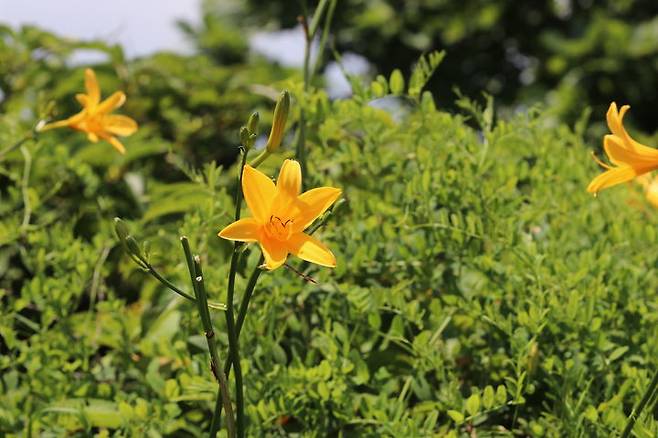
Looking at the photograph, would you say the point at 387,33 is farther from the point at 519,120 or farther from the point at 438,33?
the point at 519,120

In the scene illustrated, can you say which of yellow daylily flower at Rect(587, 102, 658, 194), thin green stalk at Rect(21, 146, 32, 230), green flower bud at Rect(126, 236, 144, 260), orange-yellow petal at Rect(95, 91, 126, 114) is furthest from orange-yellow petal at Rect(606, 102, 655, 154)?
thin green stalk at Rect(21, 146, 32, 230)

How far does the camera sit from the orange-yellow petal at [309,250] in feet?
2.37

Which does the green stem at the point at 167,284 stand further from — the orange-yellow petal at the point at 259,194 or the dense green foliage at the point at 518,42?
the dense green foliage at the point at 518,42

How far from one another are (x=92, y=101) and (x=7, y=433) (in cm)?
48

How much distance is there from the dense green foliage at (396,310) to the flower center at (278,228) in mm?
56

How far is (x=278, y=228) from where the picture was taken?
75cm

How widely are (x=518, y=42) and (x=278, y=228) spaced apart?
5.77 meters

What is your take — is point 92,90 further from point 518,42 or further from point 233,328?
point 518,42

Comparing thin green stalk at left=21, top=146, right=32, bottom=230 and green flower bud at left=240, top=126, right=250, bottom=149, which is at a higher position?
green flower bud at left=240, top=126, right=250, bottom=149

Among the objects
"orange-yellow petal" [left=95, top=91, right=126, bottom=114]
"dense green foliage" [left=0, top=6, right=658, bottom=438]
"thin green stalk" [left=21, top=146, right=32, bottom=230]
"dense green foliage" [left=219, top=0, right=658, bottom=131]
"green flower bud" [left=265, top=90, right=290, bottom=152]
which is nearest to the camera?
"green flower bud" [left=265, top=90, right=290, bottom=152]

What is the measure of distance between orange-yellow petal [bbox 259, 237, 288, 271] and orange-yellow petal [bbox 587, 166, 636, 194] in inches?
10.7

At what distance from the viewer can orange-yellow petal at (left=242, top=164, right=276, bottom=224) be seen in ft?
2.37

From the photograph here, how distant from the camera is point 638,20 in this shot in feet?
18.1

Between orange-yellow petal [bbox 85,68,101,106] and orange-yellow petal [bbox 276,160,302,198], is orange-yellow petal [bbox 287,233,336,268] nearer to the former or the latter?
orange-yellow petal [bbox 276,160,302,198]
